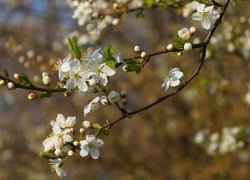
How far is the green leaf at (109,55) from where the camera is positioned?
197 cm

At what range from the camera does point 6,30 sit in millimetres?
8461

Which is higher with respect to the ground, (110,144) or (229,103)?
(229,103)

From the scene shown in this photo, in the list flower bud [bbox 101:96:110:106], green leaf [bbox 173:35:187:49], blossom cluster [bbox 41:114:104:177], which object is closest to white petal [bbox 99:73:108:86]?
flower bud [bbox 101:96:110:106]

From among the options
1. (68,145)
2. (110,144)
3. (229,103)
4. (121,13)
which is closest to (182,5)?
(121,13)

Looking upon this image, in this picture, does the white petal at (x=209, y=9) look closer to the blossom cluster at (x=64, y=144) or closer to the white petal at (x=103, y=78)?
the white petal at (x=103, y=78)

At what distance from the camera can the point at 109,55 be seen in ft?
6.55

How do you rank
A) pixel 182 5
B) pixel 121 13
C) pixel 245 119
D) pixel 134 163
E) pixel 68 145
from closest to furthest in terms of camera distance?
pixel 68 145 → pixel 182 5 → pixel 121 13 → pixel 245 119 → pixel 134 163

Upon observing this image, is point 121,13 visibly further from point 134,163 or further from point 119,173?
point 119,173

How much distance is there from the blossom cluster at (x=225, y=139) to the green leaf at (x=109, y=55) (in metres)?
2.23

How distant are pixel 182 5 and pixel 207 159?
164 inches

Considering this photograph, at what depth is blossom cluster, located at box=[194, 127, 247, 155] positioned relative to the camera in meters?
4.08

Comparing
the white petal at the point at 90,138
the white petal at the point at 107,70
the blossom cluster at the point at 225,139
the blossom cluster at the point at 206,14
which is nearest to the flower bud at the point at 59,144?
→ the white petal at the point at 90,138

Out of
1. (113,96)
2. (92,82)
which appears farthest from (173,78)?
(92,82)

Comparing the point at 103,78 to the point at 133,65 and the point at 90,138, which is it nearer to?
the point at 133,65
